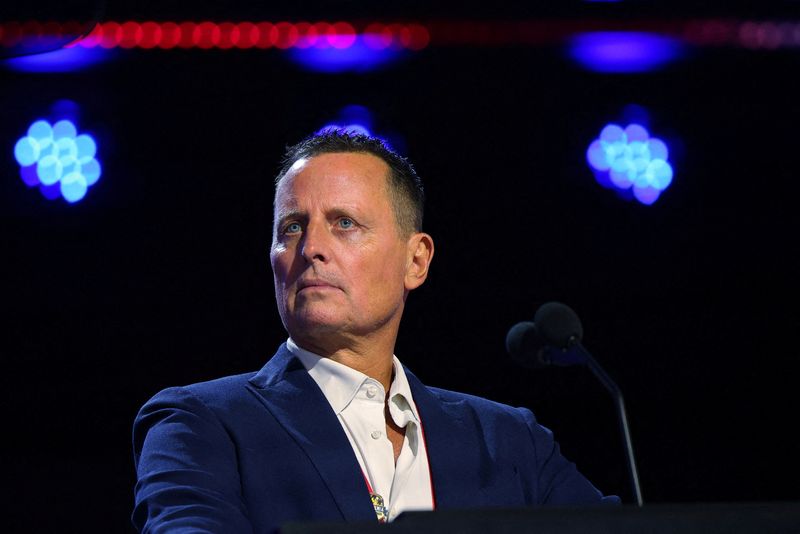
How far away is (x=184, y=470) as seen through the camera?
1.73m

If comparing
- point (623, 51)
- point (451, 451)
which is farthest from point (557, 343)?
point (623, 51)

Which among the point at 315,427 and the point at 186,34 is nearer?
the point at 315,427

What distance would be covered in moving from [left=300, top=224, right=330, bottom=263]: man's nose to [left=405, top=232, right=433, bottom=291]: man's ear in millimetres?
286

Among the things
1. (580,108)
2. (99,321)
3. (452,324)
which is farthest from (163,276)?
(580,108)

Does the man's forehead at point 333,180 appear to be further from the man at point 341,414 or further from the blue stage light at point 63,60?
the blue stage light at point 63,60

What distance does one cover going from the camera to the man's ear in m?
2.37

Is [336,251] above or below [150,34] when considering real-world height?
below

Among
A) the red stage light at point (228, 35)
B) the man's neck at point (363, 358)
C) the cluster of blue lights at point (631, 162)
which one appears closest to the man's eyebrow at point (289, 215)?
the man's neck at point (363, 358)

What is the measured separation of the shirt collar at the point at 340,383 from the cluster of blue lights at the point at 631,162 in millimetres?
2517

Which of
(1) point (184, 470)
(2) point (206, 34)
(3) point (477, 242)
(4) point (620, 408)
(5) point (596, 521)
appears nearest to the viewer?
(5) point (596, 521)

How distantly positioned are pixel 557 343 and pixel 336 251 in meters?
0.48

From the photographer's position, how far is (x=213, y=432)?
1873 mm

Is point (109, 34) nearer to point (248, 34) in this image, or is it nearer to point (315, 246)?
point (248, 34)

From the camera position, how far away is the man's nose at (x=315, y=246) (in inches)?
82.7
